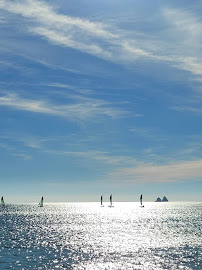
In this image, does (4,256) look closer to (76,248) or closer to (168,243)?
(76,248)

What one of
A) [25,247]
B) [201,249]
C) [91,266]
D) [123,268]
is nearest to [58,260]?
[91,266]

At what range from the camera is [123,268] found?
5216 cm

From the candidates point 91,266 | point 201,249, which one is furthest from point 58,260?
point 201,249

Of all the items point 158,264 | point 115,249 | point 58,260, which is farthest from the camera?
point 115,249

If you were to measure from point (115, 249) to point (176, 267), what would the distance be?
1852 centimetres

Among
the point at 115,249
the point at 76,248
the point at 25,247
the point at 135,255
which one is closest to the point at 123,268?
the point at 135,255

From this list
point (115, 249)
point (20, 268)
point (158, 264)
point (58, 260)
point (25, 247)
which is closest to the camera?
point (20, 268)

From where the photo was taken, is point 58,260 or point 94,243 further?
point 94,243

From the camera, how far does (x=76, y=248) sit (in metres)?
73.8

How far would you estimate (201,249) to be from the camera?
2884 inches

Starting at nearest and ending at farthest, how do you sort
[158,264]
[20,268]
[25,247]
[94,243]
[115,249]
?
[20,268] → [158,264] → [115,249] → [25,247] → [94,243]

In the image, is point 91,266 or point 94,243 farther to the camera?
point 94,243

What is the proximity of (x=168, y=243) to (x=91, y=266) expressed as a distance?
1309 inches

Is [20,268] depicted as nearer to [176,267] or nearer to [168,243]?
[176,267]
